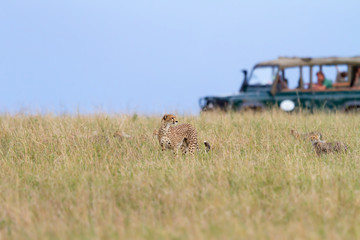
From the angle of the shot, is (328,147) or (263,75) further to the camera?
(263,75)

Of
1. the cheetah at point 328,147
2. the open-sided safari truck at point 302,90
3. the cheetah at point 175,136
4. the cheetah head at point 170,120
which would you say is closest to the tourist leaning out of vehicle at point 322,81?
the open-sided safari truck at point 302,90

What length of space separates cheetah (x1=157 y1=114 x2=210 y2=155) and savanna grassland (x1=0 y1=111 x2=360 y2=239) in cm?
31

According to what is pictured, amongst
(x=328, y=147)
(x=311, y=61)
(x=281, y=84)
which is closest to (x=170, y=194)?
(x=328, y=147)

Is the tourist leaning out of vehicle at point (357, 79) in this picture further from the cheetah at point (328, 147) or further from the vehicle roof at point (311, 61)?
the cheetah at point (328, 147)

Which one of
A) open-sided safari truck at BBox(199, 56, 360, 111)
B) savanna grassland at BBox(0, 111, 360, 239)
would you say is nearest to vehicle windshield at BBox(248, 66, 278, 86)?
open-sided safari truck at BBox(199, 56, 360, 111)

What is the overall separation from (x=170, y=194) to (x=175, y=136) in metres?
2.63

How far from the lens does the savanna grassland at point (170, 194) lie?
4934 millimetres

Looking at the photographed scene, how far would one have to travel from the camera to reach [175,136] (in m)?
8.52

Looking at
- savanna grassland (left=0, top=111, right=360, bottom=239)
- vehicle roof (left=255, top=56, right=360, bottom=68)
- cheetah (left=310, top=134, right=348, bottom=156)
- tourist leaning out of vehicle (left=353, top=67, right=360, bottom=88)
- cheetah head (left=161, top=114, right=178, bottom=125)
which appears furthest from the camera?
tourist leaning out of vehicle (left=353, top=67, right=360, bottom=88)

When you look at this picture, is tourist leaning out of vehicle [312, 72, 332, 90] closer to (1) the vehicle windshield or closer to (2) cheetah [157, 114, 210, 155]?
(1) the vehicle windshield

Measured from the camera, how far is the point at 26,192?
263 inches

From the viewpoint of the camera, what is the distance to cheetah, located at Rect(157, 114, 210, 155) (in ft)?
27.4

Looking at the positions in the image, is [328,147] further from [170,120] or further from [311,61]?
[311,61]

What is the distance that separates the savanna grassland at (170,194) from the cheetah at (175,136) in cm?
31
